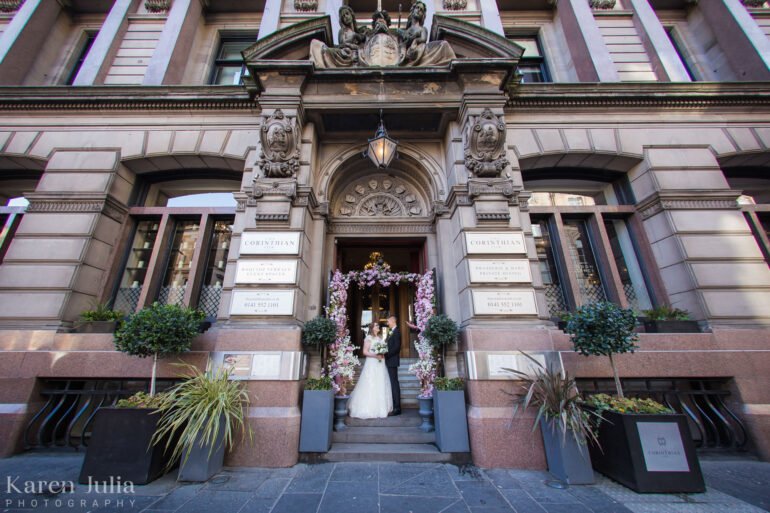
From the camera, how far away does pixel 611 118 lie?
8305mm

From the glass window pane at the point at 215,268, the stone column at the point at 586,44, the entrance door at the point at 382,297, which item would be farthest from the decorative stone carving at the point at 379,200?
the stone column at the point at 586,44

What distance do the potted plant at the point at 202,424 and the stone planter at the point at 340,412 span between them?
180 centimetres

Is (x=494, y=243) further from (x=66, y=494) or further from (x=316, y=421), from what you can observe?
(x=66, y=494)

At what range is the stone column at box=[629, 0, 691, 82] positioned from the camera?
9023 millimetres

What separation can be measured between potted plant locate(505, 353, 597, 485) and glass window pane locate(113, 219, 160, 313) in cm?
943

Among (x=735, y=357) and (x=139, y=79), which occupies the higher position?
(x=139, y=79)

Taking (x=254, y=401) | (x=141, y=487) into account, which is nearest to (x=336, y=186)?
(x=254, y=401)

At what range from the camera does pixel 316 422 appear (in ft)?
17.7

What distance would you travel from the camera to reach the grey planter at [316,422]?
5.27 m

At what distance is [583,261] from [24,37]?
19.1 m

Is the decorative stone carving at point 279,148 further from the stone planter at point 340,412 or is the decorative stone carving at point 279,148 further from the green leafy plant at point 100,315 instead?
the stone planter at point 340,412

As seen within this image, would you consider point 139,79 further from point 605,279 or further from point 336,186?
point 605,279

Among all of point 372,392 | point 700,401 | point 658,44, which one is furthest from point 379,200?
point 658,44

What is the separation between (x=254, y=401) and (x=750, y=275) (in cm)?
1125
